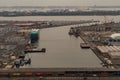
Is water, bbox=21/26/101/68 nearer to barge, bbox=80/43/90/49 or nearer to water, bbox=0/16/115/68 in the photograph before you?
water, bbox=0/16/115/68

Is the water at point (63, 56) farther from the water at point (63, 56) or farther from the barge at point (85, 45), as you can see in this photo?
the barge at point (85, 45)

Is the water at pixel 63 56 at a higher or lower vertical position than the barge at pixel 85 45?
lower

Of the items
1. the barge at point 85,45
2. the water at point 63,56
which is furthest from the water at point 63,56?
the barge at point 85,45

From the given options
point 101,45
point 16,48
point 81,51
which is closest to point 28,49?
point 16,48

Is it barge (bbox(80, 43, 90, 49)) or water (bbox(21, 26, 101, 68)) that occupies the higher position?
barge (bbox(80, 43, 90, 49))

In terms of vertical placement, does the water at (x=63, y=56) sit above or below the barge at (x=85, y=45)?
below

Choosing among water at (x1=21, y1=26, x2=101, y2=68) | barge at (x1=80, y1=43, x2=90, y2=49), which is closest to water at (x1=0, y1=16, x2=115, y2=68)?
water at (x1=21, y1=26, x2=101, y2=68)

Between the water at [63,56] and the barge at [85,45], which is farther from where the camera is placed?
the barge at [85,45]

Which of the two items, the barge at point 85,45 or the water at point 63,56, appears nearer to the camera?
the water at point 63,56

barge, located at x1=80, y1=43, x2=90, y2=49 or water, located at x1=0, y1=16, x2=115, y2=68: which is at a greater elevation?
barge, located at x1=80, y1=43, x2=90, y2=49

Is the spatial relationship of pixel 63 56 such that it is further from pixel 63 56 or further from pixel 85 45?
pixel 85 45

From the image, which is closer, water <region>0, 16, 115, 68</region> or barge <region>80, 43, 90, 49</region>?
water <region>0, 16, 115, 68</region>

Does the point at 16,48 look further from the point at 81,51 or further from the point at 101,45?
the point at 101,45
